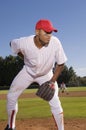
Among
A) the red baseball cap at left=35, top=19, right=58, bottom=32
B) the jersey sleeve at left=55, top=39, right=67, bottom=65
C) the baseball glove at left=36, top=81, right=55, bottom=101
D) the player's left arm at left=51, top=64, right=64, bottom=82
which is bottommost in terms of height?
the baseball glove at left=36, top=81, right=55, bottom=101

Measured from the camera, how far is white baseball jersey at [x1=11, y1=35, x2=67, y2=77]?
6676 mm

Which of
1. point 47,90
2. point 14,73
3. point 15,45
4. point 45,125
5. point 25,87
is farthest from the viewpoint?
point 14,73

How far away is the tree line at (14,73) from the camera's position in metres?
96.0

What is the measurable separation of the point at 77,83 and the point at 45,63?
97.1 metres

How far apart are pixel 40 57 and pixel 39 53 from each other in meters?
0.08

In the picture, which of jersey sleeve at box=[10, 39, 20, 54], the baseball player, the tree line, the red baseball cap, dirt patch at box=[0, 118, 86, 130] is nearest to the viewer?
the red baseball cap

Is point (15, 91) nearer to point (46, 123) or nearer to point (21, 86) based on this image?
point (21, 86)

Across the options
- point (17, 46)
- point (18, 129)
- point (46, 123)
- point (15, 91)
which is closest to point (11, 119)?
point (15, 91)

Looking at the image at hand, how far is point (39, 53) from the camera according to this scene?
21.9ft

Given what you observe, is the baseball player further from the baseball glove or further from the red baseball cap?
the baseball glove

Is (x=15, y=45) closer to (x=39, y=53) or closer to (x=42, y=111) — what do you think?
(x=39, y=53)

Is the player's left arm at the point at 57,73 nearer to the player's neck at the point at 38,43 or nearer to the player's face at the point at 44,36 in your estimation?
the player's neck at the point at 38,43

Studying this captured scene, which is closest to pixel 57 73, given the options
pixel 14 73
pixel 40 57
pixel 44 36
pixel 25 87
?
pixel 40 57

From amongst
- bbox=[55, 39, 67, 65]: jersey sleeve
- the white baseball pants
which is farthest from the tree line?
bbox=[55, 39, 67, 65]: jersey sleeve
